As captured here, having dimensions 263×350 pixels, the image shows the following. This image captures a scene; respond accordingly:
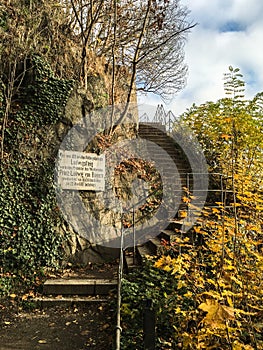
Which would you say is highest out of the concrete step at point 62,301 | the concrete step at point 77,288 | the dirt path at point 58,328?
the concrete step at point 77,288

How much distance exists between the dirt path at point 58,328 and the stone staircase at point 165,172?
1.40 meters

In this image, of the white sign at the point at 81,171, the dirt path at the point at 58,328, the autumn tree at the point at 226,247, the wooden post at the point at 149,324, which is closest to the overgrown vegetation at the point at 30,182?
the white sign at the point at 81,171

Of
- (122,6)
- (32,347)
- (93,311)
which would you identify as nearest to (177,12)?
(122,6)

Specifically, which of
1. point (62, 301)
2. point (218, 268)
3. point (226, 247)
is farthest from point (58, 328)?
point (226, 247)

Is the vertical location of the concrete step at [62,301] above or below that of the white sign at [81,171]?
below

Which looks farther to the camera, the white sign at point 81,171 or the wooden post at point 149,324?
the white sign at point 81,171

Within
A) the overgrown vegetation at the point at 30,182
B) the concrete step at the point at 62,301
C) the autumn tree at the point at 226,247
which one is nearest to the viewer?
the autumn tree at the point at 226,247

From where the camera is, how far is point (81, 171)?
7.02 meters

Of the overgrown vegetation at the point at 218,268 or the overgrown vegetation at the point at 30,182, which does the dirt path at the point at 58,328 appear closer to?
the overgrown vegetation at the point at 218,268

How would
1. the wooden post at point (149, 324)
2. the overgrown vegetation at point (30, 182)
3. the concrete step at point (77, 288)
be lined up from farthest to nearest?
1. the overgrown vegetation at point (30, 182)
2. the concrete step at point (77, 288)
3. the wooden post at point (149, 324)

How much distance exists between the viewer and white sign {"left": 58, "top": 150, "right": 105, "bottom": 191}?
6770mm

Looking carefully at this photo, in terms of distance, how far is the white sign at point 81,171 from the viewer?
22.2 ft

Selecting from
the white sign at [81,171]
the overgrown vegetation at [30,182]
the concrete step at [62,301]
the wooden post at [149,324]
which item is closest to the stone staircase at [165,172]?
the concrete step at [62,301]

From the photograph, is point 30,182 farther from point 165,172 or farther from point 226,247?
point 226,247
